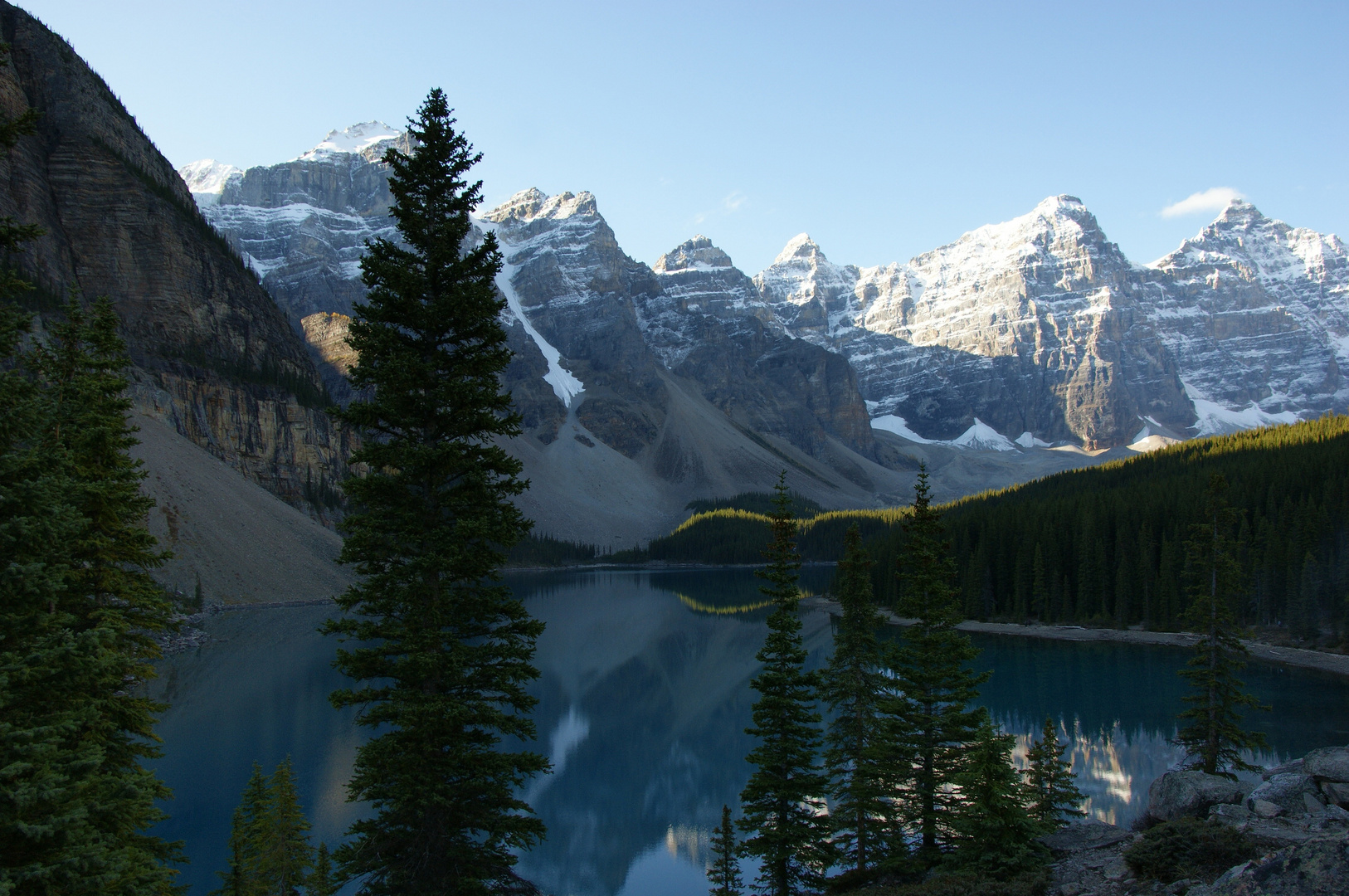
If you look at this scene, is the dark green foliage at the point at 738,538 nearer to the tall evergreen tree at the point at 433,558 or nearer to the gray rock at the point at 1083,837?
the gray rock at the point at 1083,837

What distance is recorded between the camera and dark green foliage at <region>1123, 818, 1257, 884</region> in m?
11.4

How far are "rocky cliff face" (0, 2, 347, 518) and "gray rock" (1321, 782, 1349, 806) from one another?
113471 millimetres

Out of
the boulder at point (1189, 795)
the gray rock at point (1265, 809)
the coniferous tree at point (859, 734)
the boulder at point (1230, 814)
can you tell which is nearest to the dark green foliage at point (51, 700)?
the coniferous tree at point (859, 734)

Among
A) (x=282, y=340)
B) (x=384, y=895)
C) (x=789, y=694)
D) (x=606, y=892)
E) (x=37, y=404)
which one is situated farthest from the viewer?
(x=282, y=340)

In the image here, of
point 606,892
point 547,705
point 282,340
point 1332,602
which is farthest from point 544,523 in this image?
point 606,892

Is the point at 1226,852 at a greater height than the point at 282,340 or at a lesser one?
lesser

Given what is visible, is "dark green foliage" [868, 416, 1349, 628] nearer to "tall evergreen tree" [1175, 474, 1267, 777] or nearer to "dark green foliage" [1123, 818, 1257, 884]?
"tall evergreen tree" [1175, 474, 1267, 777]

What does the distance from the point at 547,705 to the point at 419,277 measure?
1614 inches

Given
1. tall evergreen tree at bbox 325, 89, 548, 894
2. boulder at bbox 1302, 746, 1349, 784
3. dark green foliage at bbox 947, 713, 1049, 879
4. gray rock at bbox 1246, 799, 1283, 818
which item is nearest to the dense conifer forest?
dark green foliage at bbox 947, 713, 1049, 879

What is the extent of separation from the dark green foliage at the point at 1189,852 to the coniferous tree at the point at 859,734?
6.91 meters

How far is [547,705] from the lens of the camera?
161 feet

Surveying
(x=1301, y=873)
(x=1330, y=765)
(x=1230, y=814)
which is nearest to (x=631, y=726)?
(x=1230, y=814)

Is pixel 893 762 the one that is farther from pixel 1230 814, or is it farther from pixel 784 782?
pixel 1230 814

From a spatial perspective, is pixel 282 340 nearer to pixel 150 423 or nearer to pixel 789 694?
pixel 150 423
